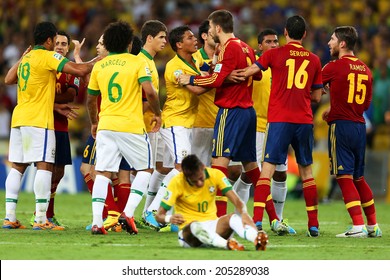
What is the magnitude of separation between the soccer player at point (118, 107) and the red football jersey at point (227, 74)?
817 mm

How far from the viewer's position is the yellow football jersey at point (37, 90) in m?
13.0

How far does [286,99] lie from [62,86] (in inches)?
121

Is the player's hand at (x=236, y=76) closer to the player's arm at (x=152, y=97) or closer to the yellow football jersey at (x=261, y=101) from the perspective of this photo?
the player's arm at (x=152, y=97)

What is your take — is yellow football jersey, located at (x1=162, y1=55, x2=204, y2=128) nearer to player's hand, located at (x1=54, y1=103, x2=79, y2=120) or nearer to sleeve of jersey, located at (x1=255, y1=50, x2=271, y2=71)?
player's hand, located at (x1=54, y1=103, x2=79, y2=120)

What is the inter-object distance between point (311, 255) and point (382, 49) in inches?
493

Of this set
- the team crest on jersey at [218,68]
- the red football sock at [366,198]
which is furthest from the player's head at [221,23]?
the red football sock at [366,198]

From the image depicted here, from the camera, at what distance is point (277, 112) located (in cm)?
1254

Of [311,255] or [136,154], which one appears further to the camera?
[136,154]

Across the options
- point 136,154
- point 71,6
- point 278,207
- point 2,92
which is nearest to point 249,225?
point 136,154

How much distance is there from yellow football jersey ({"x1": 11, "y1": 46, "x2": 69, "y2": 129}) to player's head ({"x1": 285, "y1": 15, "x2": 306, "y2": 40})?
2.88 m

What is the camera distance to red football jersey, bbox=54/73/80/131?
13.6 m

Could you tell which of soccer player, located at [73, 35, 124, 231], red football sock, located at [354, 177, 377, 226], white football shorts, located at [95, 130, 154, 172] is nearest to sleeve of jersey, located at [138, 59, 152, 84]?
white football shorts, located at [95, 130, 154, 172]

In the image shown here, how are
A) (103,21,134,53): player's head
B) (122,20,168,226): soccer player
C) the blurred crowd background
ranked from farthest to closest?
the blurred crowd background → (122,20,168,226): soccer player → (103,21,134,53): player's head
